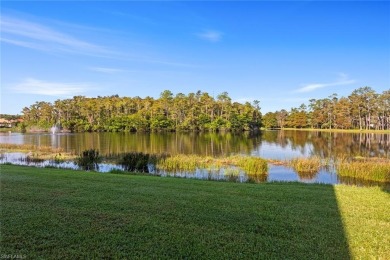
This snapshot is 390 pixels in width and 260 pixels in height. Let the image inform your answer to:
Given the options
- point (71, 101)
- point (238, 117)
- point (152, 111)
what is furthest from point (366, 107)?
point (71, 101)

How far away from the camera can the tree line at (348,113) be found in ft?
282

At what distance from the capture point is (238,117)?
93.2 metres

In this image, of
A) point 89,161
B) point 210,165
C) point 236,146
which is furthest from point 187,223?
point 236,146

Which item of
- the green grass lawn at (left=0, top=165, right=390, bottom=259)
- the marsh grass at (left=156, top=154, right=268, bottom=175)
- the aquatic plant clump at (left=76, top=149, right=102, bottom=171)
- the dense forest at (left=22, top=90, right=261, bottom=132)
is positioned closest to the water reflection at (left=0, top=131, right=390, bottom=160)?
the marsh grass at (left=156, top=154, right=268, bottom=175)

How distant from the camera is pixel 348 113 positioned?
90688 mm

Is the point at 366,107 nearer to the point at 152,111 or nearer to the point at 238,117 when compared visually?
the point at 238,117

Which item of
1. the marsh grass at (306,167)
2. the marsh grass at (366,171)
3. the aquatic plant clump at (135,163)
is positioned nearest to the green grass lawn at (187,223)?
the marsh grass at (366,171)

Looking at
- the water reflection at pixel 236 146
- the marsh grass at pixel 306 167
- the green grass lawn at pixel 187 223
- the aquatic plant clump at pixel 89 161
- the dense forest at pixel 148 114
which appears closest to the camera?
the green grass lawn at pixel 187 223

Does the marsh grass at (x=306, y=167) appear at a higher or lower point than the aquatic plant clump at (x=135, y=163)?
lower

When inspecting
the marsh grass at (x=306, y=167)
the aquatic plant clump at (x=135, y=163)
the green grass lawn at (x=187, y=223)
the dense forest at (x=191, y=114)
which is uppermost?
the dense forest at (x=191, y=114)

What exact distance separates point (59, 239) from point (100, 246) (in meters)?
0.69

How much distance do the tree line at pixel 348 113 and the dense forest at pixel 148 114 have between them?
54.1 feet

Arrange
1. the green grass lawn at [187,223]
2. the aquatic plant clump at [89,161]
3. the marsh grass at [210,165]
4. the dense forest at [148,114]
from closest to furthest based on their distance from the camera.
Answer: the green grass lawn at [187,223]
the marsh grass at [210,165]
the aquatic plant clump at [89,161]
the dense forest at [148,114]

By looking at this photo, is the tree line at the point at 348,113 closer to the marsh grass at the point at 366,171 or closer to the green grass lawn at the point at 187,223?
the marsh grass at the point at 366,171
